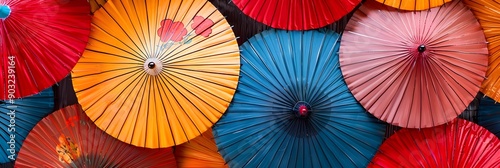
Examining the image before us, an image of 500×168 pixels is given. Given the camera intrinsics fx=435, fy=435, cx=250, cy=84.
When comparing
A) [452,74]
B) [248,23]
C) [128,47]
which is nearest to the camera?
[128,47]

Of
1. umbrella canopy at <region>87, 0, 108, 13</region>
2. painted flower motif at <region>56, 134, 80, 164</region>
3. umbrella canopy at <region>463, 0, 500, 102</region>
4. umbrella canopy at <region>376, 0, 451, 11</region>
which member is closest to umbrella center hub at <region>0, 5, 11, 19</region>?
umbrella canopy at <region>87, 0, 108, 13</region>

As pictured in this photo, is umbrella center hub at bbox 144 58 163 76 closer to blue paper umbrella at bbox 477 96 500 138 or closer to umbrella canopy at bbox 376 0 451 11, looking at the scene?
umbrella canopy at bbox 376 0 451 11

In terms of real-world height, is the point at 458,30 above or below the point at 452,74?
above

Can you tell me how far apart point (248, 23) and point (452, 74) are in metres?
1.22

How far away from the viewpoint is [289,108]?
2340 mm

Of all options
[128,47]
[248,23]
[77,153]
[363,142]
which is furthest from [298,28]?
[77,153]

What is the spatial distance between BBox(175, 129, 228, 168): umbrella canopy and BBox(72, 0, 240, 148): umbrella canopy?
0.20 metres

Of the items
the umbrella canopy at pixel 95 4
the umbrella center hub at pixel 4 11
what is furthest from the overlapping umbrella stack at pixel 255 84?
the umbrella center hub at pixel 4 11

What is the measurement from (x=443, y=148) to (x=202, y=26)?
5.19 ft

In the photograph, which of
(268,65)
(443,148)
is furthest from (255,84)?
(443,148)

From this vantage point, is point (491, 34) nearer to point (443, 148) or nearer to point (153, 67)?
point (443, 148)

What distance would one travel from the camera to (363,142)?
250 centimetres

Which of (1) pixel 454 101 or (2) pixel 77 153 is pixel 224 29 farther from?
(1) pixel 454 101

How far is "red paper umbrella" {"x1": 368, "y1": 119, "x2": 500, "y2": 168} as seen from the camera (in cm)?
255
